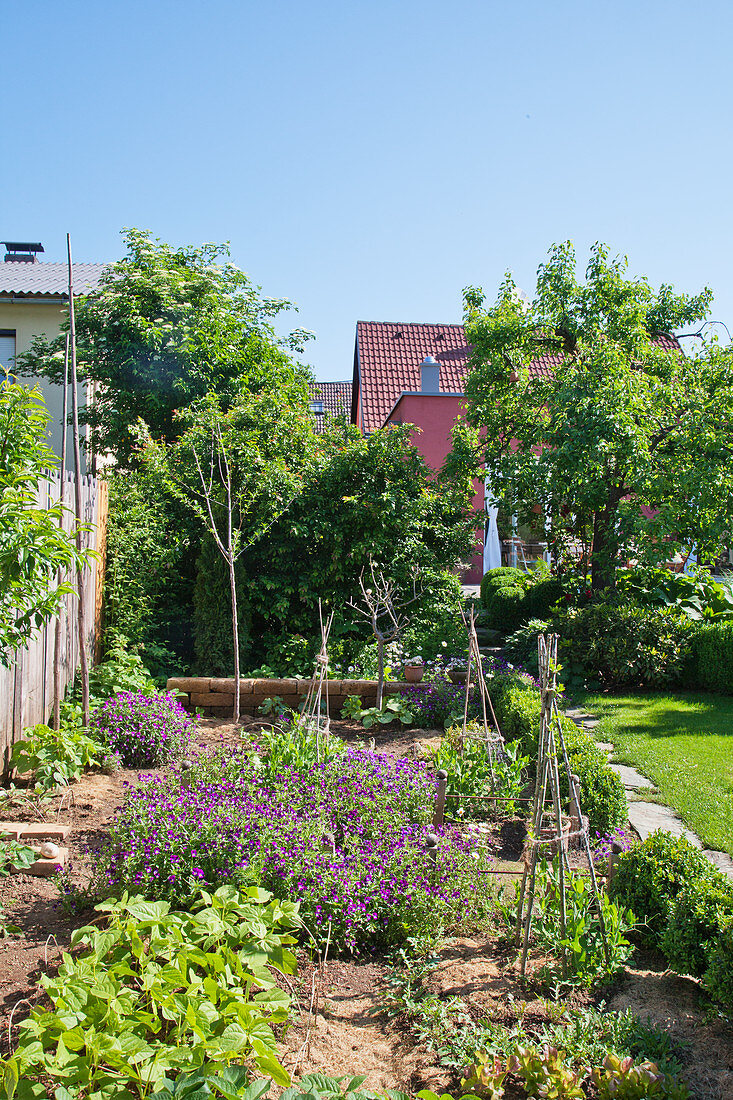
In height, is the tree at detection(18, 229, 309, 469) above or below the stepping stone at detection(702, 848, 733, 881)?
above

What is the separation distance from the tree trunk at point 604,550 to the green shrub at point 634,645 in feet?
2.27

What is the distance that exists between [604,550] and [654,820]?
17.5ft

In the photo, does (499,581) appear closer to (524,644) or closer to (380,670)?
(524,644)

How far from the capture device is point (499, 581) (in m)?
12.6

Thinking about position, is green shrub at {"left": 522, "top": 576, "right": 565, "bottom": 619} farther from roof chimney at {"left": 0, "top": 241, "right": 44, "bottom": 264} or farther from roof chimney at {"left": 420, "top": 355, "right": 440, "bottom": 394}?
roof chimney at {"left": 0, "top": 241, "right": 44, "bottom": 264}

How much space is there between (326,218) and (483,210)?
1830 mm

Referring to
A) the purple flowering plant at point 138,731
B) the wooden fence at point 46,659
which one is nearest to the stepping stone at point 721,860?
the purple flowering plant at point 138,731

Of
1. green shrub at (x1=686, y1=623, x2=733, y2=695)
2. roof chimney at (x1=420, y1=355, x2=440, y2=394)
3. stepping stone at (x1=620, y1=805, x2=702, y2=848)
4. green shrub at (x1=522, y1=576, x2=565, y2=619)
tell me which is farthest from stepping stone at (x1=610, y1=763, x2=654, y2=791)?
roof chimney at (x1=420, y1=355, x2=440, y2=394)

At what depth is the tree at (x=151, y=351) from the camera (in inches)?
463

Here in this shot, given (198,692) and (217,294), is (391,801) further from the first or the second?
(217,294)

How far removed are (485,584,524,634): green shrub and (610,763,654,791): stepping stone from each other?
18.1 ft

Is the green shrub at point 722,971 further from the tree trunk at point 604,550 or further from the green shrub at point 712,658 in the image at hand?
the tree trunk at point 604,550

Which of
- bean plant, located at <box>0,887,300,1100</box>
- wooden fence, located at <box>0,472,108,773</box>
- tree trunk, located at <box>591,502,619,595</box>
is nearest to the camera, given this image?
bean plant, located at <box>0,887,300,1100</box>

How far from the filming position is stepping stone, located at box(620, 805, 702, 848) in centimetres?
417
